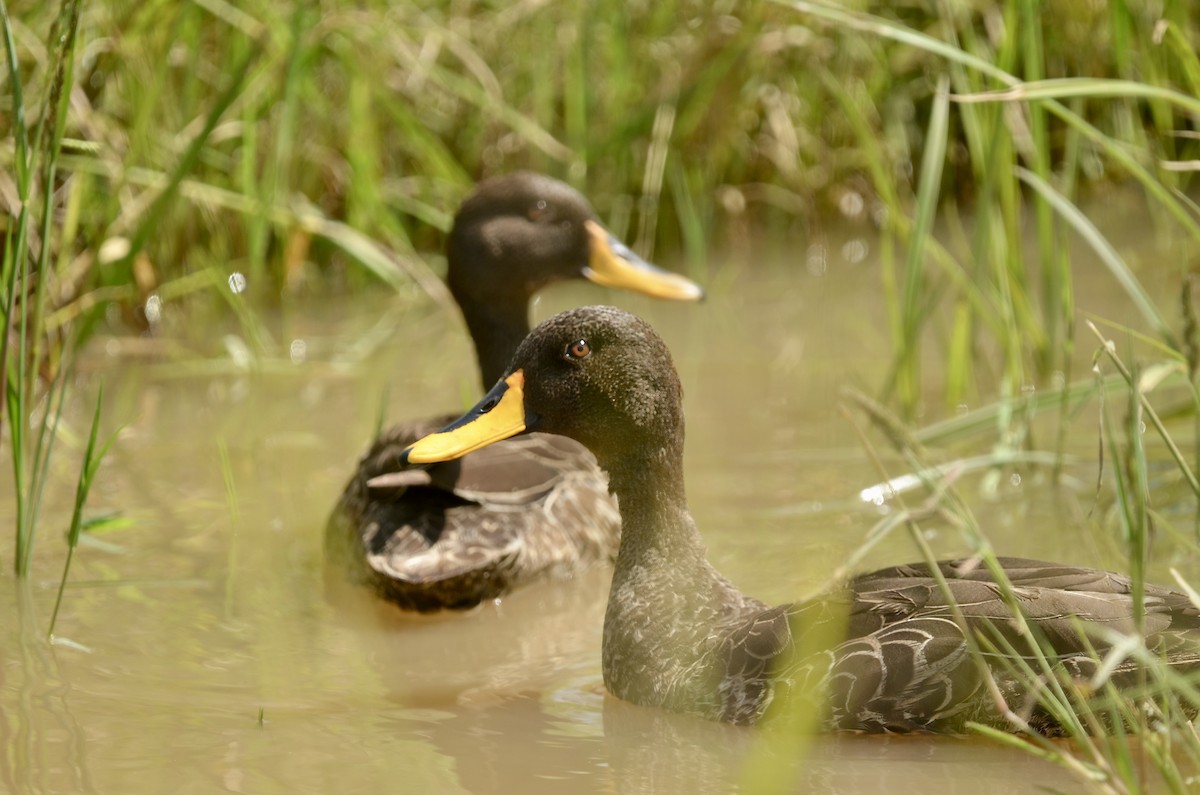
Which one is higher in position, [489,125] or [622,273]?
[489,125]

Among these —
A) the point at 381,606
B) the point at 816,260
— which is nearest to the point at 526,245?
the point at 381,606

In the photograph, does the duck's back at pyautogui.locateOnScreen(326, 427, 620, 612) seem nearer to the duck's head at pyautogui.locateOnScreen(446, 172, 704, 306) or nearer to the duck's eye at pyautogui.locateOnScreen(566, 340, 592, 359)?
the duck's head at pyautogui.locateOnScreen(446, 172, 704, 306)

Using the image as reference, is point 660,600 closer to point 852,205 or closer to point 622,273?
point 622,273

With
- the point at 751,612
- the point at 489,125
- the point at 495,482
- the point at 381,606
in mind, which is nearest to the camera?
the point at 751,612

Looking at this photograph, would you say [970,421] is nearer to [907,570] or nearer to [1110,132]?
[907,570]

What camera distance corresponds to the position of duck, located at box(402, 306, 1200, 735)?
329 cm

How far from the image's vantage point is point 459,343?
7.26 m

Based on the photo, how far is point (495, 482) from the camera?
482cm

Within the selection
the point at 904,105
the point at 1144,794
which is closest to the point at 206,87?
the point at 904,105

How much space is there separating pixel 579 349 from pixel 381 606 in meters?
1.14

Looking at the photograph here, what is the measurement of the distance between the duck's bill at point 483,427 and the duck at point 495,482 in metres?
0.60

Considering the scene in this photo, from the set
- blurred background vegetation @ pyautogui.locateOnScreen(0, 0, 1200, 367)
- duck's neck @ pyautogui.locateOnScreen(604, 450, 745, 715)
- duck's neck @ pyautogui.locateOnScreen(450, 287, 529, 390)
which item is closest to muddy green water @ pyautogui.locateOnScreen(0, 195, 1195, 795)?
duck's neck @ pyautogui.locateOnScreen(604, 450, 745, 715)

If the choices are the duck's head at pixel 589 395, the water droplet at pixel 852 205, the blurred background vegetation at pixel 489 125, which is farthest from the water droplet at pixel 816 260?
the duck's head at pixel 589 395

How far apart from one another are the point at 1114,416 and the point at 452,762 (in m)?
2.92
